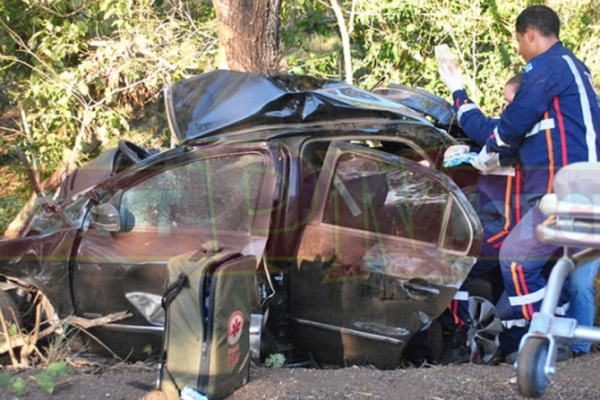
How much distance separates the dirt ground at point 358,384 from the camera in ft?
12.3

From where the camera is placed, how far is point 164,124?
12133mm

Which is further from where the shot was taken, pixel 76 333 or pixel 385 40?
pixel 385 40

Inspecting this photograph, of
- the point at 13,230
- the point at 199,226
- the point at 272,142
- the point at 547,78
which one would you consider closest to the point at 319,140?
the point at 272,142

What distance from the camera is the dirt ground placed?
12.3 ft

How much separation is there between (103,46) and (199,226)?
5.30m

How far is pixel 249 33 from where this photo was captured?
21.1ft

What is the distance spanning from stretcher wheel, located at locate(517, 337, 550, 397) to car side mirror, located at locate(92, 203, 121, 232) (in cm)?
254

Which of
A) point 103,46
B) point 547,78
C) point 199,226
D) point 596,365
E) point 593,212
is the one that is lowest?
point 596,365

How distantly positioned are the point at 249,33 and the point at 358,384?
3517 mm

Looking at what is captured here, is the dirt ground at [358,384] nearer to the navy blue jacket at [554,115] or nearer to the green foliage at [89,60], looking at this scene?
the navy blue jacket at [554,115]

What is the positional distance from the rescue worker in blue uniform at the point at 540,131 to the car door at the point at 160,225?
1.40 metres

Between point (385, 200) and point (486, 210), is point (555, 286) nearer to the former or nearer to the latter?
point (385, 200)

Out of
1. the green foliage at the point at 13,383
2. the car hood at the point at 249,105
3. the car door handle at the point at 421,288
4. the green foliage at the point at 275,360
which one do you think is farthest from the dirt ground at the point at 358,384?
the car hood at the point at 249,105

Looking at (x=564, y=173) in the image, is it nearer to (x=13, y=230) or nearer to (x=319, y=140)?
(x=319, y=140)
